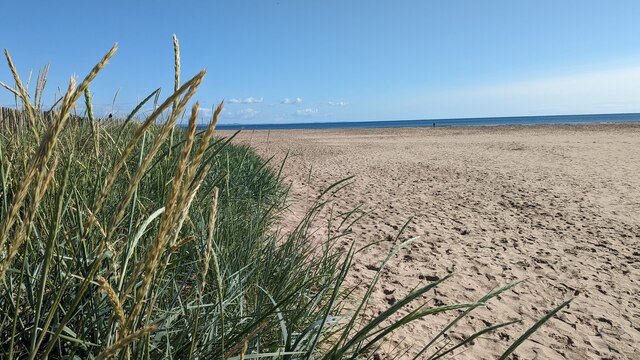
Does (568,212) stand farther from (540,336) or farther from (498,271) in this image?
(540,336)

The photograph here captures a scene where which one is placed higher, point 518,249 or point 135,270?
point 135,270

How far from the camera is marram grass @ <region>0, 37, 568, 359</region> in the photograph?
586 mm

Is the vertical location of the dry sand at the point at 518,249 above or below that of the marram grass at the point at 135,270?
below

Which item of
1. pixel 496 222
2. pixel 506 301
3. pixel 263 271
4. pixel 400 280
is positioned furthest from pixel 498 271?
pixel 263 271

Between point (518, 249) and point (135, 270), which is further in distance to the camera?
point (518, 249)

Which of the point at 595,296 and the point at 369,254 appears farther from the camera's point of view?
the point at 369,254

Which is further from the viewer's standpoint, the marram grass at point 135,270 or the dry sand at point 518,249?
the dry sand at point 518,249

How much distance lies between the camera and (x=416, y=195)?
8586 millimetres

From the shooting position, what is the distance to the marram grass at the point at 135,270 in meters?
0.59

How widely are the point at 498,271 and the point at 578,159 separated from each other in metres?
11.7

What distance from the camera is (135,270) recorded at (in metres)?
0.59

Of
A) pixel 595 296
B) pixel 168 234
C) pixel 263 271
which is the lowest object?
pixel 595 296

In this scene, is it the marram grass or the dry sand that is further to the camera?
the dry sand

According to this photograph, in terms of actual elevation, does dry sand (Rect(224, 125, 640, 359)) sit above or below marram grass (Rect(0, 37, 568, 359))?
below
